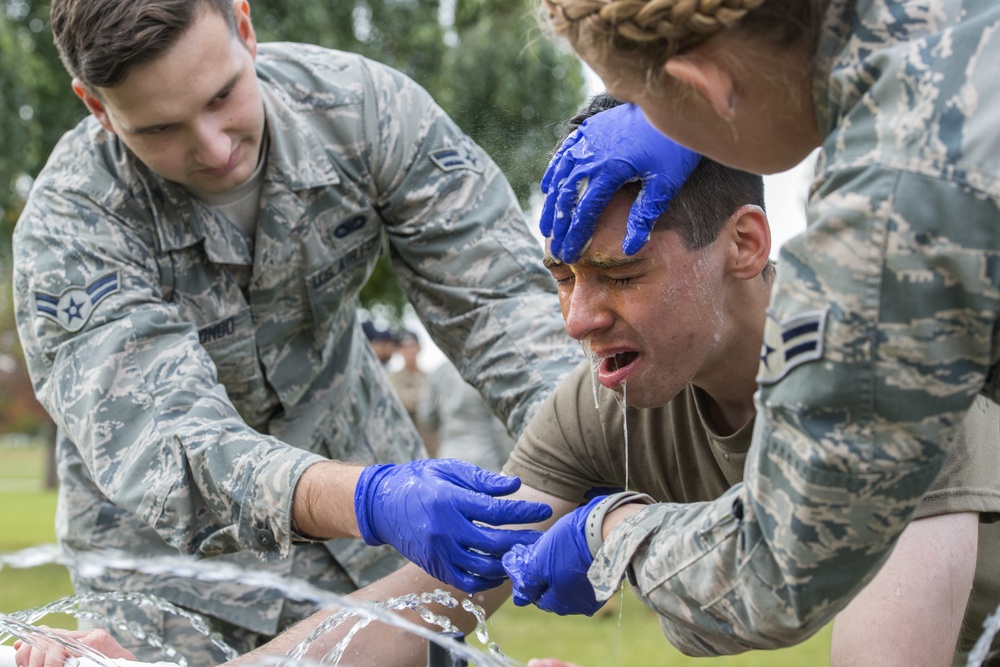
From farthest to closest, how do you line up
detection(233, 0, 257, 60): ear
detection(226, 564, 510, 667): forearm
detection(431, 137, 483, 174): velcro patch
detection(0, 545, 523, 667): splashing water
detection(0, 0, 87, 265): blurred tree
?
detection(0, 0, 87, 265): blurred tree, detection(431, 137, 483, 174): velcro patch, detection(233, 0, 257, 60): ear, detection(226, 564, 510, 667): forearm, detection(0, 545, 523, 667): splashing water

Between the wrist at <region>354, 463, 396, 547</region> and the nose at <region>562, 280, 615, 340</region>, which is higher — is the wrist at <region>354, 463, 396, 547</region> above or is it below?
below

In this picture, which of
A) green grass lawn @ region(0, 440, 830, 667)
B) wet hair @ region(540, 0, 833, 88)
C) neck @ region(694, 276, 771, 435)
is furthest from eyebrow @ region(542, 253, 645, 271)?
green grass lawn @ region(0, 440, 830, 667)

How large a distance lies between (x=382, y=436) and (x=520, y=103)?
3.87 meters

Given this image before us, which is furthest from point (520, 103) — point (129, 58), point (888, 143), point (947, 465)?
point (888, 143)

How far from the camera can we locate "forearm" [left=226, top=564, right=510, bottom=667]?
2.72 m

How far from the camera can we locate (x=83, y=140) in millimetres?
3391

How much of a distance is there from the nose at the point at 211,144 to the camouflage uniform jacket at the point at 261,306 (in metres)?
0.30

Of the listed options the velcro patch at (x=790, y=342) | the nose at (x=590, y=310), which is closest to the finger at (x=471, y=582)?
the nose at (x=590, y=310)

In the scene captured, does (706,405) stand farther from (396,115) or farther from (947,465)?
(396,115)

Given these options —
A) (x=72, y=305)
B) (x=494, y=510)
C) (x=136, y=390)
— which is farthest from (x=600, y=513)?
(x=72, y=305)

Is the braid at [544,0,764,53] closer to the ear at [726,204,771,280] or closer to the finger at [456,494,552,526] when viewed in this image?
the ear at [726,204,771,280]

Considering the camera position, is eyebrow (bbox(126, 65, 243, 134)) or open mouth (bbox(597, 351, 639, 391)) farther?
eyebrow (bbox(126, 65, 243, 134))

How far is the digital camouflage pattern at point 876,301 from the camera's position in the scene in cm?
138

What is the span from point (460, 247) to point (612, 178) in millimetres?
1262
